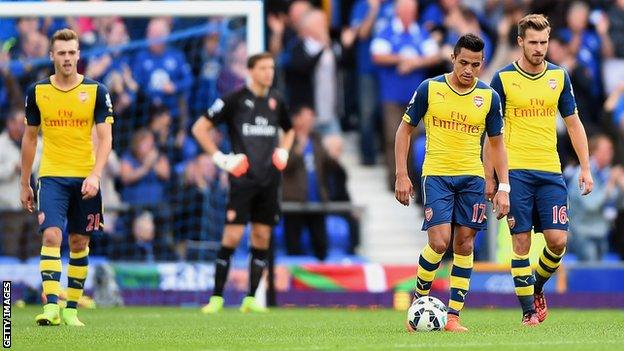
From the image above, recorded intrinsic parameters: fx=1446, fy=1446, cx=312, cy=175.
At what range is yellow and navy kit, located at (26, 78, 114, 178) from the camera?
1248 cm

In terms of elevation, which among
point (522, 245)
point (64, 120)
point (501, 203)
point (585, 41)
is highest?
point (585, 41)

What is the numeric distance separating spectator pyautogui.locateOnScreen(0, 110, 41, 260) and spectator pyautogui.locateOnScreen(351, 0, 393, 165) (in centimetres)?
509

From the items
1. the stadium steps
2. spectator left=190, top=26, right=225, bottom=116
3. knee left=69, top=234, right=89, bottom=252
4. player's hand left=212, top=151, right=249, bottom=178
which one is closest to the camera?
knee left=69, top=234, right=89, bottom=252

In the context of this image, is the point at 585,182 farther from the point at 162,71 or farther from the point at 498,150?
the point at 162,71

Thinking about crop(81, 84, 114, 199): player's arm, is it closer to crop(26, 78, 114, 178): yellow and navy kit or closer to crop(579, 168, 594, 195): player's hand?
crop(26, 78, 114, 178): yellow and navy kit

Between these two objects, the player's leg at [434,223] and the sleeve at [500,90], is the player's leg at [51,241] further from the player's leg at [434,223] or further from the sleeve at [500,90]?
the sleeve at [500,90]

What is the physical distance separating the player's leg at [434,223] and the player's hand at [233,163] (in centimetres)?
432

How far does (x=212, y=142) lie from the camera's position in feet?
51.3

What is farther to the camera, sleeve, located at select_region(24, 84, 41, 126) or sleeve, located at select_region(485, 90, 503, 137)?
sleeve, located at select_region(24, 84, 41, 126)

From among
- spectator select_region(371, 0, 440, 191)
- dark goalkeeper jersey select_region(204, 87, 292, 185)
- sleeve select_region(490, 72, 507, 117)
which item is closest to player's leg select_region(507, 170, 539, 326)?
sleeve select_region(490, 72, 507, 117)

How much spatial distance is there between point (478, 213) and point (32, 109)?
4.00 meters

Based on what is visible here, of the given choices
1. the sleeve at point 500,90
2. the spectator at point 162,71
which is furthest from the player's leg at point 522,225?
the spectator at point 162,71

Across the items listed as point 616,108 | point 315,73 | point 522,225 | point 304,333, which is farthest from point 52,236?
point 616,108

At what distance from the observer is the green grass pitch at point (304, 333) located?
977cm
